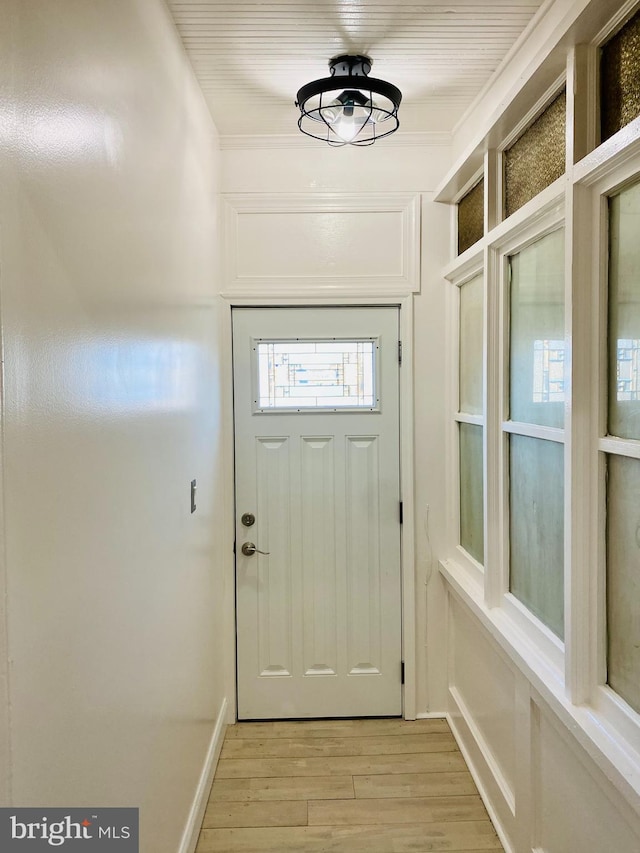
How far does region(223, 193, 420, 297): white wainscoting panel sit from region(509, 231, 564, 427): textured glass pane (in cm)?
80

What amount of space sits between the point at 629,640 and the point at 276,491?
1684 mm

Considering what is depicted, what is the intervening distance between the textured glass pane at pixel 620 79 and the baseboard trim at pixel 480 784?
7.10ft

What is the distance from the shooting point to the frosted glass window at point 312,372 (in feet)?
→ 8.61

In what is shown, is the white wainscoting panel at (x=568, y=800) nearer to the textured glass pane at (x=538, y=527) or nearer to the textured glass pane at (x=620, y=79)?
the textured glass pane at (x=538, y=527)

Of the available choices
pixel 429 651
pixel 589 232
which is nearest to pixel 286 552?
pixel 429 651

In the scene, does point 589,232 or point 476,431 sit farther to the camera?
point 476,431

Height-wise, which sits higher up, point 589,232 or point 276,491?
point 589,232

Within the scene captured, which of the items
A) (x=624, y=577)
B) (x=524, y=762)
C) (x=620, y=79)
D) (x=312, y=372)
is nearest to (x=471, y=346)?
(x=312, y=372)

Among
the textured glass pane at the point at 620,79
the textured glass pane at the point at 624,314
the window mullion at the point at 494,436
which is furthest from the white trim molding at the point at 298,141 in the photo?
the textured glass pane at the point at 624,314

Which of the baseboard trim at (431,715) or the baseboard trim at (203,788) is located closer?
the baseboard trim at (203,788)

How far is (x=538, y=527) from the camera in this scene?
1.69 m

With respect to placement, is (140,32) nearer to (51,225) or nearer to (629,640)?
(51,225)

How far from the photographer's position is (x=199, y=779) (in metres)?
1.99

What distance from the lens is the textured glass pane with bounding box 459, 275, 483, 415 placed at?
226cm
